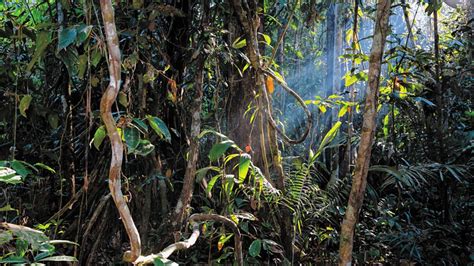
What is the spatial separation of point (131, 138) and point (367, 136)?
Result: 1172 mm

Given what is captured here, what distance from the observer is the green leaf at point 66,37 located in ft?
5.36

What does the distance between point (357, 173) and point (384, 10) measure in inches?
32.0

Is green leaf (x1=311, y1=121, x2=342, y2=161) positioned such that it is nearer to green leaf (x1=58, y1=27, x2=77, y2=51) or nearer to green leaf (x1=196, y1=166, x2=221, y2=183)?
green leaf (x1=196, y1=166, x2=221, y2=183)

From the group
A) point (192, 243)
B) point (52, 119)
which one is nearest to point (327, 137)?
point (192, 243)

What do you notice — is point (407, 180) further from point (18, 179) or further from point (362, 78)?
point (18, 179)

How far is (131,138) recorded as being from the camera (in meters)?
1.71

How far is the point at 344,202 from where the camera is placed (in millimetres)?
3611

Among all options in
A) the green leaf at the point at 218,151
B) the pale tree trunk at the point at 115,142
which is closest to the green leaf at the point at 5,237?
the pale tree trunk at the point at 115,142

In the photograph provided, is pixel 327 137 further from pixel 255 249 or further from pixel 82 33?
pixel 82 33

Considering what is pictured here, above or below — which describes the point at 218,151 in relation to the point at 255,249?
above

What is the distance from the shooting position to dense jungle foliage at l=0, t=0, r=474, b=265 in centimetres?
228

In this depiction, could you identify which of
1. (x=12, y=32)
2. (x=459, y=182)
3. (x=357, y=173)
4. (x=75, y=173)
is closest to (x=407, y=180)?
(x=459, y=182)

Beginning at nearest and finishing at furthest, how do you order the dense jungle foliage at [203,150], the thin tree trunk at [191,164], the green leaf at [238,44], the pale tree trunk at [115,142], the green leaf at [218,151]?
the pale tree trunk at [115,142], the green leaf at [218,151], the dense jungle foliage at [203,150], the thin tree trunk at [191,164], the green leaf at [238,44]

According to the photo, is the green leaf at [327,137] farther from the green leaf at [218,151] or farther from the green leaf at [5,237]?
the green leaf at [5,237]
